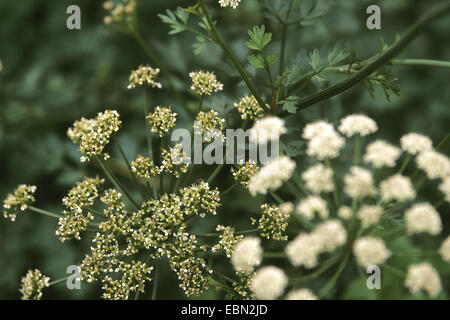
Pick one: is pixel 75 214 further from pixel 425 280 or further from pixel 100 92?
pixel 100 92

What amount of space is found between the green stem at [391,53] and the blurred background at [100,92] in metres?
0.97

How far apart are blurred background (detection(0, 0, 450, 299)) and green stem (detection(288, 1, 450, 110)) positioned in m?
0.97

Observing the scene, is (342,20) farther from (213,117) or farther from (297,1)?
(213,117)

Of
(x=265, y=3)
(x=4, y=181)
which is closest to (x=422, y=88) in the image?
(x=265, y=3)

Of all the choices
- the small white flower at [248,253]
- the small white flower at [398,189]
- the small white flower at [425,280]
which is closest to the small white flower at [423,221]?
the small white flower at [398,189]

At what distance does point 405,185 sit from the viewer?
7.19ft

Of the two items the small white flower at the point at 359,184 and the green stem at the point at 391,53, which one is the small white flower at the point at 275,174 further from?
the green stem at the point at 391,53

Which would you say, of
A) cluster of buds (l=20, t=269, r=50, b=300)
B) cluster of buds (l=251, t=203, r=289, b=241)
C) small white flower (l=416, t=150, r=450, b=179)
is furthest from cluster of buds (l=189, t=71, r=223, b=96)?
cluster of buds (l=20, t=269, r=50, b=300)

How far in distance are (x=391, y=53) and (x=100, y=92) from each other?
3599 millimetres

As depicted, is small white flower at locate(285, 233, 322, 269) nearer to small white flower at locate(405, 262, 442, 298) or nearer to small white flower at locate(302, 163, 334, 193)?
small white flower at locate(302, 163, 334, 193)

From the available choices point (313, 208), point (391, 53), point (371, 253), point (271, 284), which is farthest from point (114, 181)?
point (391, 53)

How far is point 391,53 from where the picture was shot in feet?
7.86
